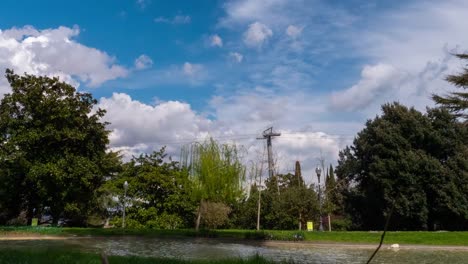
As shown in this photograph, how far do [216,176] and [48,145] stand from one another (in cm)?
1291

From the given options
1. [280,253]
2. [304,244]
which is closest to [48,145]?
[304,244]

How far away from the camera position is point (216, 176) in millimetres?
39156

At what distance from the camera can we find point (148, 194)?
41188 mm

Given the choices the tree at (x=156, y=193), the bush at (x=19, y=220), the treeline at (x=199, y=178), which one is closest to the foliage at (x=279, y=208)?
the treeline at (x=199, y=178)

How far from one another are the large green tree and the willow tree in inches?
443

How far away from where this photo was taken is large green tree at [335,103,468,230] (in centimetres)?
3809

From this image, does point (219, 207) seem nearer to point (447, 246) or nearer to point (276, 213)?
point (276, 213)

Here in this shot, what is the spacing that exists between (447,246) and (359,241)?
15.3 ft

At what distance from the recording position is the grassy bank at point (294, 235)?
2786 cm

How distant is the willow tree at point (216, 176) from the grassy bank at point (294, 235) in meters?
5.95

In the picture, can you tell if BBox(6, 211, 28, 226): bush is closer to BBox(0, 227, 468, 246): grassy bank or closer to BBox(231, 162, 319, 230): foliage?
BBox(0, 227, 468, 246): grassy bank

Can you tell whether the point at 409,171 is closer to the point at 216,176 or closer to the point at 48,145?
the point at 216,176

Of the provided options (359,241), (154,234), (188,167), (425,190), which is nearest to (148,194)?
(188,167)

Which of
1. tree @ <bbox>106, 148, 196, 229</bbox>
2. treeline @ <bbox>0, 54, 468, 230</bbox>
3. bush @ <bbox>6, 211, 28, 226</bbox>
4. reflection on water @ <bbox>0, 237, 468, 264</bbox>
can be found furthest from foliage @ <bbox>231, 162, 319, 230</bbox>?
bush @ <bbox>6, 211, 28, 226</bbox>
